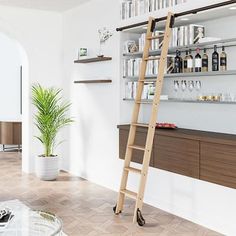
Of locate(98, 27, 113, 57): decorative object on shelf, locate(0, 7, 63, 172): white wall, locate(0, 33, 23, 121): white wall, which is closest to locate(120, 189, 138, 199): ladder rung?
locate(98, 27, 113, 57): decorative object on shelf

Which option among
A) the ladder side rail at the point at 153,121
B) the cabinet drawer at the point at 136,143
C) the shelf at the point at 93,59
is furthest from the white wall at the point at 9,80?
the ladder side rail at the point at 153,121

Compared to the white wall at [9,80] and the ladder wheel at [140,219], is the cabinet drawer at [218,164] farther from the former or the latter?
the white wall at [9,80]

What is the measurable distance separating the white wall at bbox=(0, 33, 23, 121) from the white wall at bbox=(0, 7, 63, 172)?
2511 mm

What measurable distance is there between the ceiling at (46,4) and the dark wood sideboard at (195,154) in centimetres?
262

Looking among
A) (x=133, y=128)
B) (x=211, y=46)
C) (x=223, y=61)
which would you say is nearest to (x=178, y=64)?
(x=211, y=46)

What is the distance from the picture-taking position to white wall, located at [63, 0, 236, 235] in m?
4.62

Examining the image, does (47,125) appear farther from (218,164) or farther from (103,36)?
(218,164)

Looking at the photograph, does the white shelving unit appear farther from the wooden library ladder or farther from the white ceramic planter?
the white ceramic planter

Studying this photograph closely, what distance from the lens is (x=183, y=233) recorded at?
4379mm

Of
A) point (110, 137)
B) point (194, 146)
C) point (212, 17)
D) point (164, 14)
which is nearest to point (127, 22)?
point (164, 14)

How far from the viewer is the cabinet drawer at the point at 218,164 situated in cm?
406

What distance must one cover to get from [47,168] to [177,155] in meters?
2.71

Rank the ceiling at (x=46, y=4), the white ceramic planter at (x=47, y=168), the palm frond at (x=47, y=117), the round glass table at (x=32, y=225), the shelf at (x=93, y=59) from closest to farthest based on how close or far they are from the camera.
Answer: the round glass table at (x=32, y=225) → the shelf at (x=93, y=59) → the ceiling at (x=46, y=4) → the white ceramic planter at (x=47, y=168) → the palm frond at (x=47, y=117)

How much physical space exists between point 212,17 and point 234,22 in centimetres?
29
